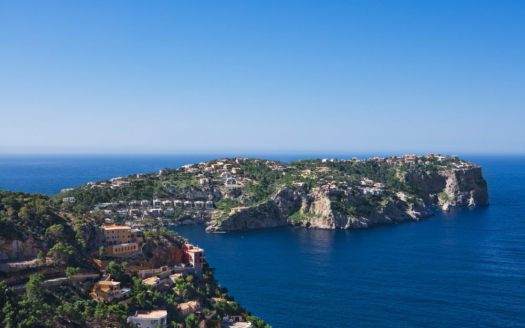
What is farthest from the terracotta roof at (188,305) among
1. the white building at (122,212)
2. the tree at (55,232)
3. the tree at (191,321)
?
the white building at (122,212)

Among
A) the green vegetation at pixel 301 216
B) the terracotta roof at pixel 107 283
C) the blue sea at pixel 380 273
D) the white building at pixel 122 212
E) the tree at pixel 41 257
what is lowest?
the blue sea at pixel 380 273

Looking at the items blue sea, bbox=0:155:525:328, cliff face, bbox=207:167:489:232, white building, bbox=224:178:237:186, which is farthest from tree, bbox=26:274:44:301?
white building, bbox=224:178:237:186

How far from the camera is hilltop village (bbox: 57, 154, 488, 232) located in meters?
83.3

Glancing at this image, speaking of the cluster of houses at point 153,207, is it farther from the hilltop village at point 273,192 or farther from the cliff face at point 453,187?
the cliff face at point 453,187

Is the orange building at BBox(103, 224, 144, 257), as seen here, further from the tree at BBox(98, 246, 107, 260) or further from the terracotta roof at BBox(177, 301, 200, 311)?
the terracotta roof at BBox(177, 301, 200, 311)

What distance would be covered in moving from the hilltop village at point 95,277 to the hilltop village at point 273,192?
32.3 m

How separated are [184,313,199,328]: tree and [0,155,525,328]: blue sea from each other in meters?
9.66

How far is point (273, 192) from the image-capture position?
92.4 metres

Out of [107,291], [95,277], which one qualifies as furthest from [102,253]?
[107,291]

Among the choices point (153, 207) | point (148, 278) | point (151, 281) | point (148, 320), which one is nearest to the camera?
point (148, 320)

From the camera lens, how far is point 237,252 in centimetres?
6150

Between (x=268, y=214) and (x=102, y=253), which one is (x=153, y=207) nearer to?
(x=268, y=214)

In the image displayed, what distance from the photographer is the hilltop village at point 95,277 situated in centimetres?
2583

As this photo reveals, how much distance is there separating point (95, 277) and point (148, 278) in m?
4.05
